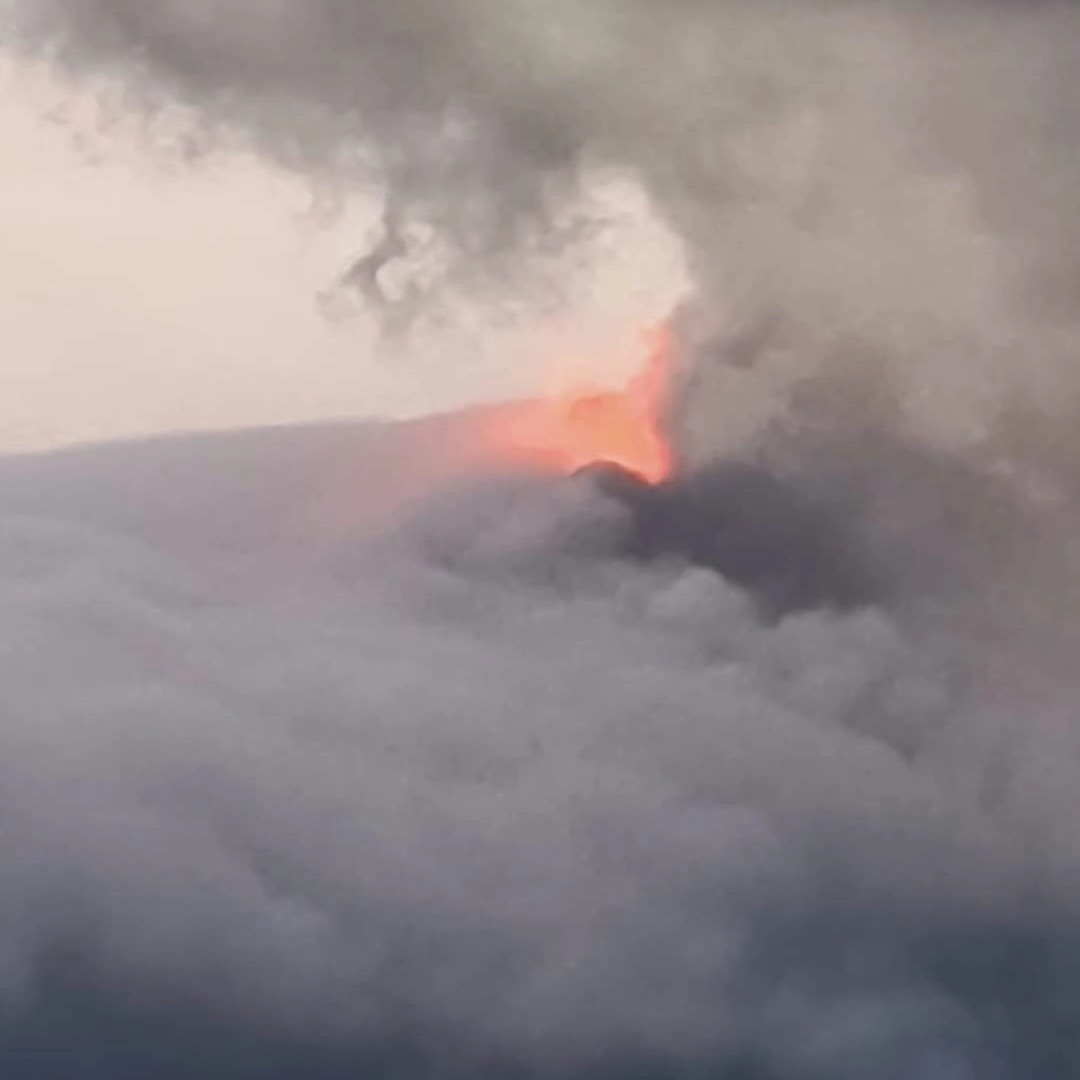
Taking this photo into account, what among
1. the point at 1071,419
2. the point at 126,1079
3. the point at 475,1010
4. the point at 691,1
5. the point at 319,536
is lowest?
the point at 126,1079

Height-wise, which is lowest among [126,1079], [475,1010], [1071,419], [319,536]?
[126,1079]

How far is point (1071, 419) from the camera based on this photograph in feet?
51.1

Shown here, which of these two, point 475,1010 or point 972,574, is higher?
point 972,574

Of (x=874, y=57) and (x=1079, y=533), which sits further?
(x=1079, y=533)

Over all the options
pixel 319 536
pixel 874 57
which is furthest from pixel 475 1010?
pixel 874 57

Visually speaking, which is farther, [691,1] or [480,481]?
[480,481]

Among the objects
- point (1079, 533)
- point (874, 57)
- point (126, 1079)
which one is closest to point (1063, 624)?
point (1079, 533)

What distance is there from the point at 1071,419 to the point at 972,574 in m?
1.25

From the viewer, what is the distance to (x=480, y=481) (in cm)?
1666

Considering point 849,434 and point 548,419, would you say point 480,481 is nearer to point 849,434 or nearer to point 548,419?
point 548,419

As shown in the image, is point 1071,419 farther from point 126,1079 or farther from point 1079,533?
point 126,1079

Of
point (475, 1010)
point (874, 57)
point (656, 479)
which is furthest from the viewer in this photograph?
point (656, 479)

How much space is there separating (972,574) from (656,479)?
2263mm

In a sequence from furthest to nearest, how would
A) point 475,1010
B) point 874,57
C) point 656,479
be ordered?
1. point 656,479
2. point 475,1010
3. point 874,57
